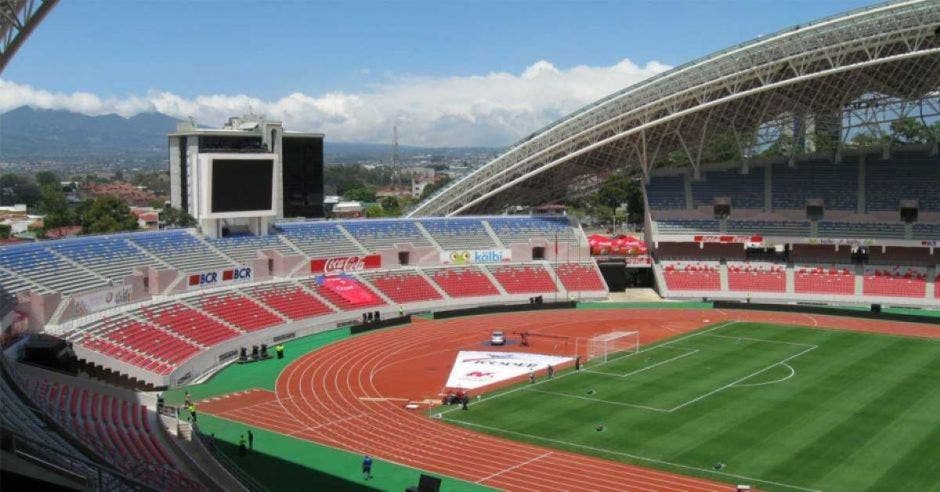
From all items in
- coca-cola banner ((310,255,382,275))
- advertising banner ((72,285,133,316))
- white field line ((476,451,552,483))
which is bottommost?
white field line ((476,451,552,483))

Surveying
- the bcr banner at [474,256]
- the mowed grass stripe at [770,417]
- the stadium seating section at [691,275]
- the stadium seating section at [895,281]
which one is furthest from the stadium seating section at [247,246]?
the stadium seating section at [895,281]

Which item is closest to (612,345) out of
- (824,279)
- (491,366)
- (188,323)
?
(491,366)

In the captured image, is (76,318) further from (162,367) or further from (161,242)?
(161,242)

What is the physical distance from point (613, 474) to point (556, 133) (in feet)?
122

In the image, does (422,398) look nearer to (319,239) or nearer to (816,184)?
(319,239)

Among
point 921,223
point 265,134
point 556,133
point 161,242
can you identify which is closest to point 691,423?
point 161,242

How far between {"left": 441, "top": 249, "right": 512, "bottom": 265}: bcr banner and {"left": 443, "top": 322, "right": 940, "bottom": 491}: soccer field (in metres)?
19.2

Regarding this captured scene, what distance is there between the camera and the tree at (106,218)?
81500mm

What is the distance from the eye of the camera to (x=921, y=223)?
57688mm

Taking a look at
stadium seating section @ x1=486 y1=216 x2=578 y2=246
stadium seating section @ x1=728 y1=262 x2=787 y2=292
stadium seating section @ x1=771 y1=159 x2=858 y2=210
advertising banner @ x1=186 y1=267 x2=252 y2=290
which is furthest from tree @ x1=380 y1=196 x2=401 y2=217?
advertising banner @ x1=186 y1=267 x2=252 y2=290

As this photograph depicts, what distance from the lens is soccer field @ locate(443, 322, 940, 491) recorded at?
24.8 m

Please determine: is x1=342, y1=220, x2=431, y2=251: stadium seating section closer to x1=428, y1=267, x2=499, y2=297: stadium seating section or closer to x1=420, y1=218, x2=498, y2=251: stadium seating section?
x1=420, y1=218, x2=498, y2=251: stadium seating section

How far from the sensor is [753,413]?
30.0m

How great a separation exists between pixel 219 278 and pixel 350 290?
7908 mm
